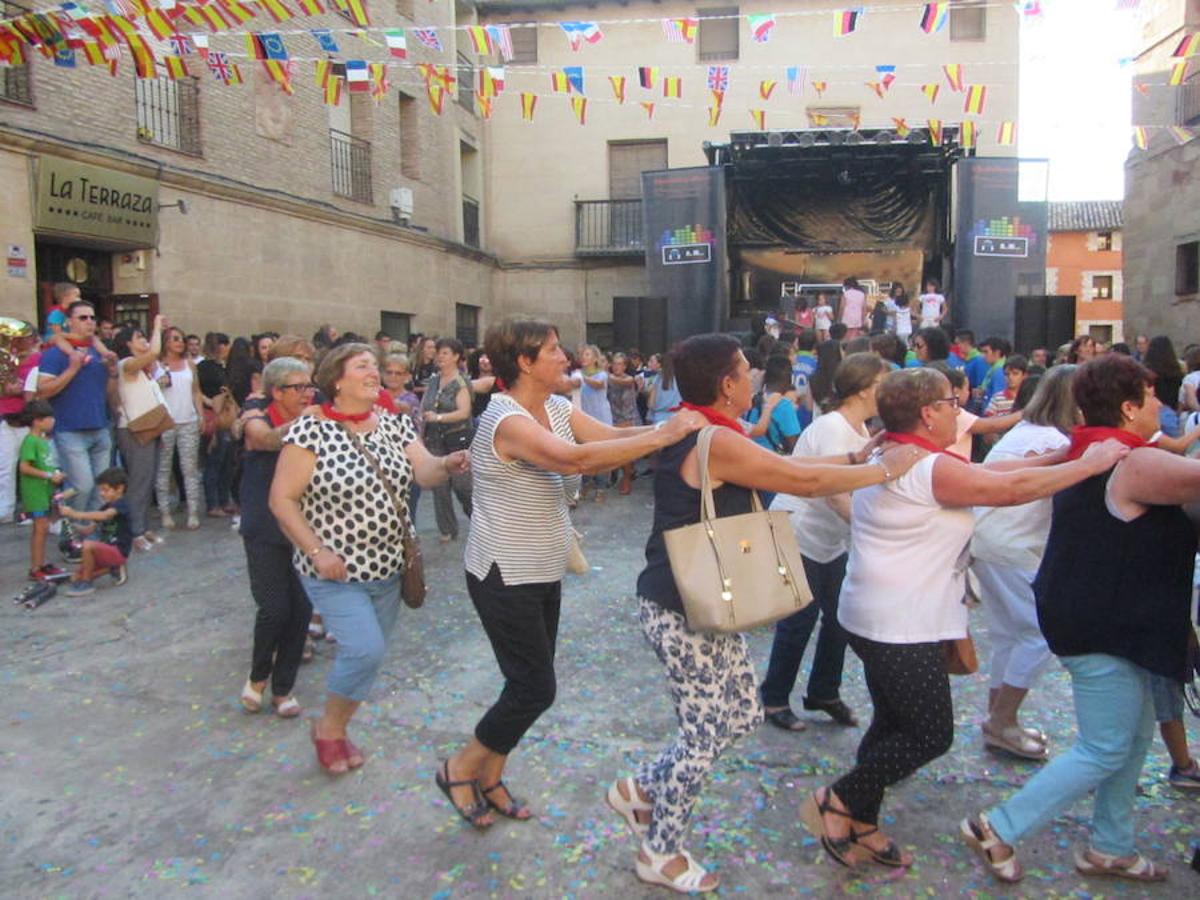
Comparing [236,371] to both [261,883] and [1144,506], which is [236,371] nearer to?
[261,883]

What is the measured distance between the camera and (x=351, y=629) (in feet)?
11.2

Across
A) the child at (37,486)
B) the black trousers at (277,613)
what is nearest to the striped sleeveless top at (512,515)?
the black trousers at (277,613)

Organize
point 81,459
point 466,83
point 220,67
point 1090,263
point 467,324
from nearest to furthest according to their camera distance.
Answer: point 81,459 → point 220,67 → point 466,83 → point 467,324 → point 1090,263

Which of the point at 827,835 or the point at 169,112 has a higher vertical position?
the point at 169,112

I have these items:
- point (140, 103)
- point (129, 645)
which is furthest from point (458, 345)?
point (140, 103)

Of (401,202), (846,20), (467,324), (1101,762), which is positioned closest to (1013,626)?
(1101,762)

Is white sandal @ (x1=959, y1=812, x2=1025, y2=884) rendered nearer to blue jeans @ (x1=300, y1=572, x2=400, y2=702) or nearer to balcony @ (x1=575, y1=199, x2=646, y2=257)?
blue jeans @ (x1=300, y1=572, x2=400, y2=702)

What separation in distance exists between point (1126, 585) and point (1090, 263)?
48.7 metres

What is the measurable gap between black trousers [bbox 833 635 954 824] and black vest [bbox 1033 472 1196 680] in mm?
387

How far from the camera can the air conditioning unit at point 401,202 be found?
17.4 m

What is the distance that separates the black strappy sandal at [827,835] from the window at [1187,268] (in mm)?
19045

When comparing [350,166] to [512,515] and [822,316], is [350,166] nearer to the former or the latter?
[822,316]

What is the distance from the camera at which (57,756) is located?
3.80 meters

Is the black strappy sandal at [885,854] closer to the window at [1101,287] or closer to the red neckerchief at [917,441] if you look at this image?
the red neckerchief at [917,441]
